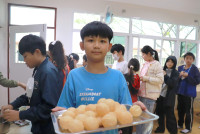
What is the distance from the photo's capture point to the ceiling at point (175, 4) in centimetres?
475

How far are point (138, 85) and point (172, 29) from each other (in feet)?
12.6

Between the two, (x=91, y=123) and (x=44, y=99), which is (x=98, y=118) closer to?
(x=91, y=123)

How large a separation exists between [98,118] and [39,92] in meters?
0.57

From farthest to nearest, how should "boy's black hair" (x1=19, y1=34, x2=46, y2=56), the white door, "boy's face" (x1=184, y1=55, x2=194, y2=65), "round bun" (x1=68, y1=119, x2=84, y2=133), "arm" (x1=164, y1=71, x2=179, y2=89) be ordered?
the white door
"boy's face" (x1=184, y1=55, x2=194, y2=65)
"arm" (x1=164, y1=71, x2=179, y2=89)
"boy's black hair" (x1=19, y1=34, x2=46, y2=56)
"round bun" (x1=68, y1=119, x2=84, y2=133)

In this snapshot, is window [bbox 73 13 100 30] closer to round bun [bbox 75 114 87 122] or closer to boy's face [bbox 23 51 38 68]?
boy's face [bbox 23 51 38 68]

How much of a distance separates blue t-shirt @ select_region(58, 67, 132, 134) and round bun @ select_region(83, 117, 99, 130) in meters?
Answer: 0.25

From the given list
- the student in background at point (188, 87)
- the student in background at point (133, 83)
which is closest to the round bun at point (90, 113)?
the student in background at point (133, 83)

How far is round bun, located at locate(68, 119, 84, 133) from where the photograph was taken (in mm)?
564

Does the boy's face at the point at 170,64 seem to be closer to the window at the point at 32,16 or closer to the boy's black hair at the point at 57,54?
the boy's black hair at the point at 57,54

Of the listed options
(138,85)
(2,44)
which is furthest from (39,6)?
(138,85)

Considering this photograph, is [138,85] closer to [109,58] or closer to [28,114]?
[28,114]

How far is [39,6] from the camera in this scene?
4047mm

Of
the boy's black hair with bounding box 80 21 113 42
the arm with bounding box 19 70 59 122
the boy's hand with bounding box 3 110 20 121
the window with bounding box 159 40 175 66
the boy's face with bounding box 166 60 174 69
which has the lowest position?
the boy's hand with bounding box 3 110 20 121

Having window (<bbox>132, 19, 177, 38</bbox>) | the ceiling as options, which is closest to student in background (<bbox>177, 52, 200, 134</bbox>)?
window (<bbox>132, 19, 177, 38</bbox>)
